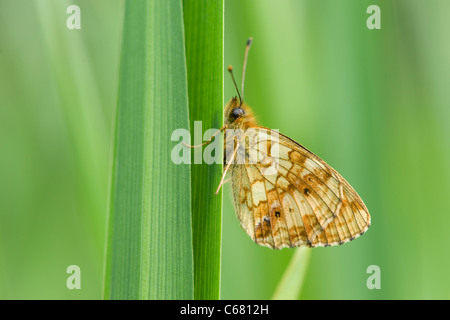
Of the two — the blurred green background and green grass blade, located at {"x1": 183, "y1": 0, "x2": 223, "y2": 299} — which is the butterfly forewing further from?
green grass blade, located at {"x1": 183, "y1": 0, "x2": 223, "y2": 299}

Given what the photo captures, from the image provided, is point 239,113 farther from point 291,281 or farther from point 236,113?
point 291,281

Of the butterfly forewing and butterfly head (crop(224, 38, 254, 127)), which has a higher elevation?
butterfly head (crop(224, 38, 254, 127))

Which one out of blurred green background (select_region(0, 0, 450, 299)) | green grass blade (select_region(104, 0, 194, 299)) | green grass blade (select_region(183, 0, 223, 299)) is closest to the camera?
green grass blade (select_region(104, 0, 194, 299))

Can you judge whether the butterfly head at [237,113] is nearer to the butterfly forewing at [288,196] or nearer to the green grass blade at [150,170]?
the butterfly forewing at [288,196]

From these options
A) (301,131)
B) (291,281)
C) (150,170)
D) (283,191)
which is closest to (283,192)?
(283,191)

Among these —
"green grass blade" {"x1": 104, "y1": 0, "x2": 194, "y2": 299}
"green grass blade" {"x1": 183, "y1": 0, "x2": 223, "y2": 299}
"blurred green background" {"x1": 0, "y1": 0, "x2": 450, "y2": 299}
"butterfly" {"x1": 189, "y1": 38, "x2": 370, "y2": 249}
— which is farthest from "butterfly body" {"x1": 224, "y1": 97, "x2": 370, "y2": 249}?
"green grass blade" {"x1": 104, "y1": 0, "x2": 194, "y2": 299}

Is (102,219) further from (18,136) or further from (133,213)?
(18,136)

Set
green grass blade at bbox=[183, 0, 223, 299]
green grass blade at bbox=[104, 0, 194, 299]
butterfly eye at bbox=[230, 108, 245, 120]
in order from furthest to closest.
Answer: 1. butterfly eye at bbox=[230, 108, 245, 120]
2. green grass blade at bbox=[183, 0, 223, 299]
3. green grass blade at bbox=[104, 0, 194, 299]
